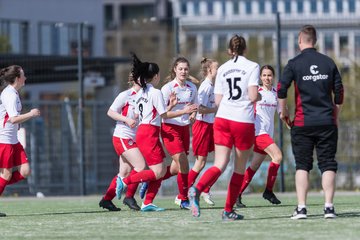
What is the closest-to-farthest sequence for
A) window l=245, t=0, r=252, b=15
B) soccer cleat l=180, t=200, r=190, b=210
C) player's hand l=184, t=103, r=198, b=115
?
player's hand l=184, t=103, r=198, b=115
soccer cleat l=180, t=200, r=190, b=210
window l=245, t=0, r=252, b=15

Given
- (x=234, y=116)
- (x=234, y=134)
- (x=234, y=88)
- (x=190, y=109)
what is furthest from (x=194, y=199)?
(x=190, y=109)

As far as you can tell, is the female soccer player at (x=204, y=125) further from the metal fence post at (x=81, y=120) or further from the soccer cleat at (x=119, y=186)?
the metal fence post at (x=81, y=120)

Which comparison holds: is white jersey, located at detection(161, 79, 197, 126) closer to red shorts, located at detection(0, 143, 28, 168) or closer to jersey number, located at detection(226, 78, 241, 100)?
red shorts, located at detection(0, 143, 28, 168)

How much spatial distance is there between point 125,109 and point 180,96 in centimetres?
80

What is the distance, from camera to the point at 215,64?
59.1 ft

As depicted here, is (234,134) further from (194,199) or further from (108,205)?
(108,205)

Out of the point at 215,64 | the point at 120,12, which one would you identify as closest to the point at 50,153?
the point at 215,64

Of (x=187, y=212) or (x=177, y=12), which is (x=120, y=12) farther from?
(x=187, y=212)

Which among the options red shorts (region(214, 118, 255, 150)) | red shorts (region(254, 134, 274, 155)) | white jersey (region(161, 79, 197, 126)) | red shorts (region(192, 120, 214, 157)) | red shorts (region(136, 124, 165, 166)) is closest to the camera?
red shorts (region(214, 118, 255, 150))

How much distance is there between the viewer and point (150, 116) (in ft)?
53.7

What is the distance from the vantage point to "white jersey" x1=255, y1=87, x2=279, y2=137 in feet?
58.8

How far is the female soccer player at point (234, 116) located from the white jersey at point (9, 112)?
3172 mm

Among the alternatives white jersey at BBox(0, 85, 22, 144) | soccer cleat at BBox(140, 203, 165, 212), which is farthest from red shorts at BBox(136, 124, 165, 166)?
white jersey at BBox(0, 85, 22, 144)

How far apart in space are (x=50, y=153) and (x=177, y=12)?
92328 millimetres
